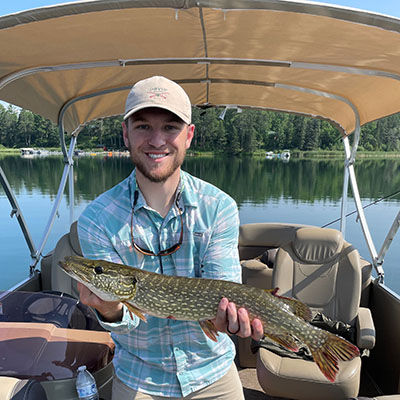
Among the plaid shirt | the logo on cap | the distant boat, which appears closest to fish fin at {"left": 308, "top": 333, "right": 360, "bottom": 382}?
the plaid shirt

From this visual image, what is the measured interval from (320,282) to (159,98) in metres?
3.44

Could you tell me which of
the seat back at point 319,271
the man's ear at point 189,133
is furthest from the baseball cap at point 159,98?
the seat back at point 319,271

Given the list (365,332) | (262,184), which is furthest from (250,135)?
(365,332)

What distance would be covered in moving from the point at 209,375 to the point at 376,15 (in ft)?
8.16

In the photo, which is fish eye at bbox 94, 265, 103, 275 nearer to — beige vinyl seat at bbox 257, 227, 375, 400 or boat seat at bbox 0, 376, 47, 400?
boat seat at bbox 0, 376, 47, 400

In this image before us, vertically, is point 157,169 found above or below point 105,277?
above

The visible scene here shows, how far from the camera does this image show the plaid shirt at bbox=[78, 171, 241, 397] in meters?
2.09

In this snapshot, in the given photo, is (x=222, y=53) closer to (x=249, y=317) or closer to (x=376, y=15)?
(x=376, y=15)

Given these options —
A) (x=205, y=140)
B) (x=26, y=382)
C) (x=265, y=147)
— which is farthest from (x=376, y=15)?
(x=265, y=147)

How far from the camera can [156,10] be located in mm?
2727

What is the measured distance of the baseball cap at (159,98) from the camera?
200 cm

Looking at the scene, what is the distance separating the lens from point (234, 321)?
1.96 metres

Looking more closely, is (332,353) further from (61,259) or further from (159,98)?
(61,259)

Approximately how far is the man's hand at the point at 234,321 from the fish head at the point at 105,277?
0.48 meters
